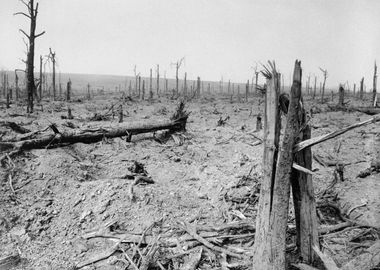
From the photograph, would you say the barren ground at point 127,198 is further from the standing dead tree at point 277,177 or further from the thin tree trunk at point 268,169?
the standing dead tree at point 277,177

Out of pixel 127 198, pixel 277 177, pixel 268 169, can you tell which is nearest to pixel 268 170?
pixel 268 169

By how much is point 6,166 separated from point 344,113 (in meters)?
17.9

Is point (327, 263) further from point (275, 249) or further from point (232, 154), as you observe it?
point (232, 154)

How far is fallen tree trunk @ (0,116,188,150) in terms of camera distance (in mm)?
7578

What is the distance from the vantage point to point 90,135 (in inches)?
352

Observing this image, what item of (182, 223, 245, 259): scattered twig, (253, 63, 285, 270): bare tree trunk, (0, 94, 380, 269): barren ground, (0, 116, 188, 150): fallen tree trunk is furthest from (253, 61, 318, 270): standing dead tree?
(0, 116, 188, 150): fallen tree trunk

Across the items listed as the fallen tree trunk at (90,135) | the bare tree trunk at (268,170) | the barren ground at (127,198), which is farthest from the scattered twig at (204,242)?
the fallen tree trunk at (90,135)

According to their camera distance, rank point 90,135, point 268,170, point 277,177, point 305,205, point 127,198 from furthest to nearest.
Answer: point 90,135 → point 127,198 → point 305,205 → point 268,170 → point 277,177

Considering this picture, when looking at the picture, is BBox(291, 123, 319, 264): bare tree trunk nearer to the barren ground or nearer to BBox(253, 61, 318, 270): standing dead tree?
BBox(253, 61, 318, 270): standing dead tree

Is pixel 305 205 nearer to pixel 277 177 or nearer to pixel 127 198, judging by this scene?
pixel 277 177

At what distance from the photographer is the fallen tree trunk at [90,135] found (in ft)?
24.9

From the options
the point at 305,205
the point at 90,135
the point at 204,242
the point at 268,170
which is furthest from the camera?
the point at 90,135

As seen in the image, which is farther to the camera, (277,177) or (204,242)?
(204,242)

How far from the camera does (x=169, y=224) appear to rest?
540 cm
